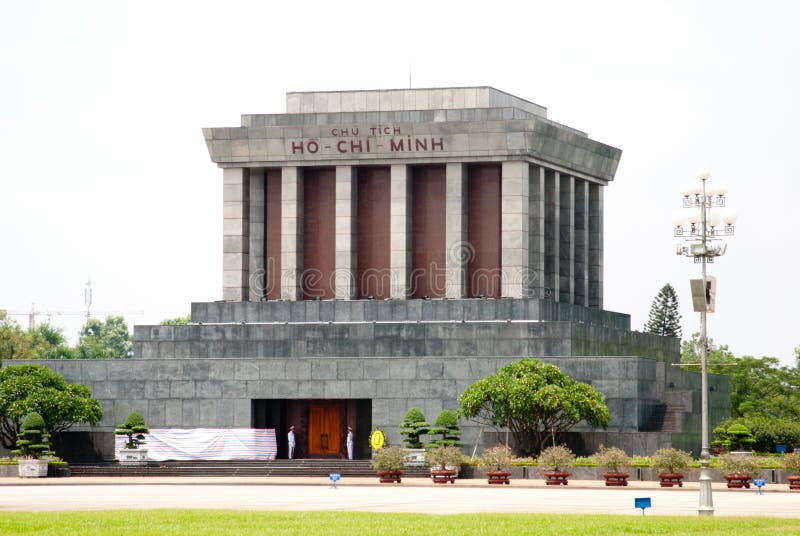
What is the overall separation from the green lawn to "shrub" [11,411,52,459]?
2636 centimetres

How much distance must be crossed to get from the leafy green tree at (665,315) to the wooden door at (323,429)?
159ft

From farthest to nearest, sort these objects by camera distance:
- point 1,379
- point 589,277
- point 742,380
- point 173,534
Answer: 1. point 742,380
2. point 589,277
3. point 1,379
4. point 173,534

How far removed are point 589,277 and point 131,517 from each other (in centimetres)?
4860

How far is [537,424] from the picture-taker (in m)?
64.2

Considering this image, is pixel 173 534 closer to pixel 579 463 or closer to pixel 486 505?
pixel 486 505

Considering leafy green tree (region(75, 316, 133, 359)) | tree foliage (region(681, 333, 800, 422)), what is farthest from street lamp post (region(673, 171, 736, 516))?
leafy green tree (region(75, 316, 133, 359))

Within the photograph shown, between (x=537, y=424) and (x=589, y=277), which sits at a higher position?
(x=589, y=277)

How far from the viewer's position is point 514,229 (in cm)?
7275

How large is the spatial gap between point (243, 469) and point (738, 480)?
69.5 feet

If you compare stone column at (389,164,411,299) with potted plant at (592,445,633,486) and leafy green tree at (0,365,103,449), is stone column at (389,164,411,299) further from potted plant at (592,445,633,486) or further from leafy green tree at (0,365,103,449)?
potted plant at (592,445,633,486)

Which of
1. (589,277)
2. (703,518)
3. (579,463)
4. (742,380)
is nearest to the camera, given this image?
(703,518)

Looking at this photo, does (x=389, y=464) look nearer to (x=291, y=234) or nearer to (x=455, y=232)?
(x=455, y=232)

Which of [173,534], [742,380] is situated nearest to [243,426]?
[173,534]

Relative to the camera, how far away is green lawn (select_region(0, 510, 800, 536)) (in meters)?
34.3
